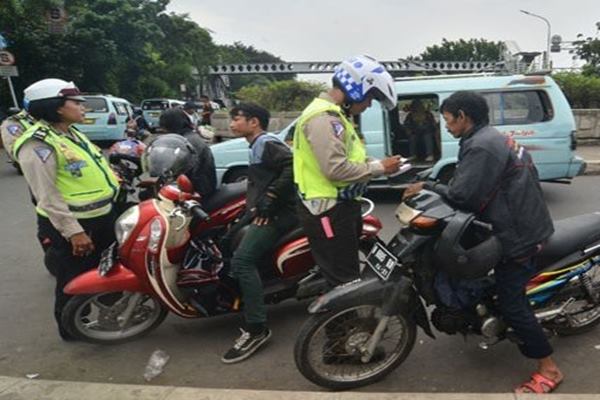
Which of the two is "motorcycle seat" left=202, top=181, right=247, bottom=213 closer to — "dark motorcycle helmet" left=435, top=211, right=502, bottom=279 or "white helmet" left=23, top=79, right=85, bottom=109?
"white helmet" left=23, top=79, right=85, bottom=109

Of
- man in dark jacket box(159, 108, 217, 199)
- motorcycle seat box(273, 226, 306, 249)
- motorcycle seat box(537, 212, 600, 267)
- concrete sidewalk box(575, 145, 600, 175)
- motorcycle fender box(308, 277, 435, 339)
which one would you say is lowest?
concrete sidewalk box(575, 145, 600, 175)

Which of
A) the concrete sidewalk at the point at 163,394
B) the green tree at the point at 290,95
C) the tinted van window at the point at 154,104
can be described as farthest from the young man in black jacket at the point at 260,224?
the tinted van window at the point at 154,104

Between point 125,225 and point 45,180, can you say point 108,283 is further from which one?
point 45,180

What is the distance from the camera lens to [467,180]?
236cm

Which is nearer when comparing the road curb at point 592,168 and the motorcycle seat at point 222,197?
the motorcycle seat at point 222,197

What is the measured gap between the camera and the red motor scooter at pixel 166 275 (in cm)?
301

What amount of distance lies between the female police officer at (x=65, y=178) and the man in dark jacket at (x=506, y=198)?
2.07 m

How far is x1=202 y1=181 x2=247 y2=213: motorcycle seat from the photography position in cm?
394

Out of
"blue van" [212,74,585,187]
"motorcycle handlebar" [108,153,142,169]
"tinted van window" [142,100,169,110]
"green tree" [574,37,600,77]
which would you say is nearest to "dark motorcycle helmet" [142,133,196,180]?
"motorcycle handlebar" [108,153,142,169]

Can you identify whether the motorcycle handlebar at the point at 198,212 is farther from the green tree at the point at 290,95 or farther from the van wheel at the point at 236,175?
the green tree at the point at 290,95

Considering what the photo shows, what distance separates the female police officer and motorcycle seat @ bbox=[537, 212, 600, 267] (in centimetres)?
259

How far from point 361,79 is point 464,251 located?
979mm

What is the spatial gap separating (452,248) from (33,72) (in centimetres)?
2130

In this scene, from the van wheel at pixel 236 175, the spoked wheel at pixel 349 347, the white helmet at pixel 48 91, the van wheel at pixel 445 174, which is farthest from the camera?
the van wheel at pixel 236 175
